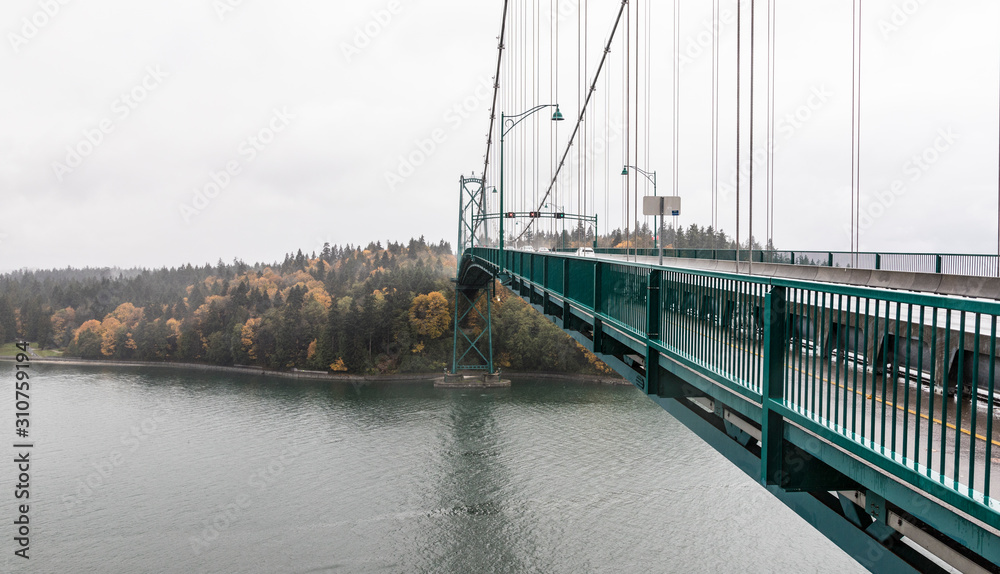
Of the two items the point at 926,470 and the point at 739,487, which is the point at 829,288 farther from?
the point at 739,487

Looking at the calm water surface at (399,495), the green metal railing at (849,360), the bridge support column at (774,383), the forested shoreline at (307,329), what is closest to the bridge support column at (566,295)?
the green metal railing at (849,360)

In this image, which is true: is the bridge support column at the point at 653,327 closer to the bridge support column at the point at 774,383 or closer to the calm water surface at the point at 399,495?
the bridge support column at the point at 774,383

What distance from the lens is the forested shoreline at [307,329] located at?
54125mm

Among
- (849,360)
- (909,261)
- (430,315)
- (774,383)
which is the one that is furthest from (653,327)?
(430,315)

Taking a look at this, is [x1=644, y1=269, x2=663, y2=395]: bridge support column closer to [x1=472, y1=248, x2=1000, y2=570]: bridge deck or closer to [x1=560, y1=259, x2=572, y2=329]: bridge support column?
[x1=472, y1=248, x2=1000, y2=570]: bridge deck

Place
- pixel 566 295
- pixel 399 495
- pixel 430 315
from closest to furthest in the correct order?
pixel 566 295
pixel 399 495
pixel 430 315

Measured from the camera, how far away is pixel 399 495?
76.1ft

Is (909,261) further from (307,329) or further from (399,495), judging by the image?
(307,329)

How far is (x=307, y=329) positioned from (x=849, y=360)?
6125cm

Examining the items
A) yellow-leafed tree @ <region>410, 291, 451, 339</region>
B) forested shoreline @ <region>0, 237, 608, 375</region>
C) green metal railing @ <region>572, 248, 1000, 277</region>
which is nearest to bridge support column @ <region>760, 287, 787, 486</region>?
green metal railing @ <region>572, 248, 1000, 277</region>

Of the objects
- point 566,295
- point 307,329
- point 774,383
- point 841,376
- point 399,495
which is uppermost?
point 566,295

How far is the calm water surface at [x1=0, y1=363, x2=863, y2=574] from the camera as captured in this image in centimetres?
1848

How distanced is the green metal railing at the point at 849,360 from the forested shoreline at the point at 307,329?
4176 cm

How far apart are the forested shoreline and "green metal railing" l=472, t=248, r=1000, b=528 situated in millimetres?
41759
